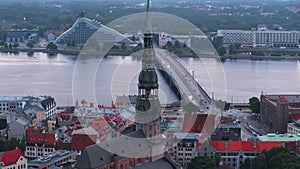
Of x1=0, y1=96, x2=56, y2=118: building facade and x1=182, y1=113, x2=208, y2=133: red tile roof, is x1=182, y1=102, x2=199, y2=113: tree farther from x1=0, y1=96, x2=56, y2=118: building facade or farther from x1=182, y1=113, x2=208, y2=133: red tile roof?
x1=0, y1=96, x2=56, y2=118: building facade

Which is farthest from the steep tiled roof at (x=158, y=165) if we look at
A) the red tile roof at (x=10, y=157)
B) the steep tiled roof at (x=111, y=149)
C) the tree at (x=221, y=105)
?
the tree at (x=221, y=105)

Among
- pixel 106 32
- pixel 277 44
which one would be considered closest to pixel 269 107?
pixel 106 32

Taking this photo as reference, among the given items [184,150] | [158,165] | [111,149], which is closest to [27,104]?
[184,150]

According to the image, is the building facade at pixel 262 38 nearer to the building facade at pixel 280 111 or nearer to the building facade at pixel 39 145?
the building facade at pixel 280 111

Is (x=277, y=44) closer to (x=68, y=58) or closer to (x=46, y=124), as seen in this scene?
(x=68, y=58)

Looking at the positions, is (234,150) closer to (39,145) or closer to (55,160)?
(55,160)
